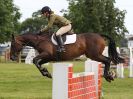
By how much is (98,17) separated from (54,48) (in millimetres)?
57176

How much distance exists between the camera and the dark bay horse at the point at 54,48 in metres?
16.0

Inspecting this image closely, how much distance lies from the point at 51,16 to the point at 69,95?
4787 mm

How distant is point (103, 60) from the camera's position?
1698 cm

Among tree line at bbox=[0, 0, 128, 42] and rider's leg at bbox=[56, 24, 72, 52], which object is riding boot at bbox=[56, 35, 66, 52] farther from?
tree line at bbox=[0, 0, 128, 42]

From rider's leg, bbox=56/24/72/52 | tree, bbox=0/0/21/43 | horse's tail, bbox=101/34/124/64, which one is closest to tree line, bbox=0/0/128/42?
tree, bbox=0/0/21/43

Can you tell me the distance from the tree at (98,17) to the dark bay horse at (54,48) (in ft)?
182

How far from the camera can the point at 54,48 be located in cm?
1622

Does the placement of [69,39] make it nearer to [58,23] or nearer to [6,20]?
[58,23]

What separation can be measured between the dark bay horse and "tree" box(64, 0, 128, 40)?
55613mm

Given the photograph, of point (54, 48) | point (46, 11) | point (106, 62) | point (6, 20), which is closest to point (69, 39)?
point (54, 48)

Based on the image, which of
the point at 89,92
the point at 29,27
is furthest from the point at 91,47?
the point at 29,27

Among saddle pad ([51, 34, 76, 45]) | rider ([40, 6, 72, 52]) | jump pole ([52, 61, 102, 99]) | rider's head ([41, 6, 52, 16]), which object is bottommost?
jump pole ([52, 61, 102, 99])

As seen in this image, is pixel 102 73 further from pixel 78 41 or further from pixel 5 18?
pixel 5 18

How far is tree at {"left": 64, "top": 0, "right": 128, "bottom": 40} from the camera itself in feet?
241
